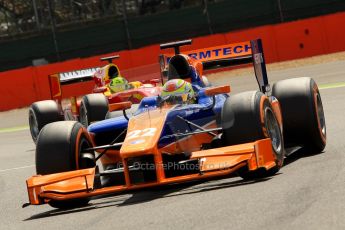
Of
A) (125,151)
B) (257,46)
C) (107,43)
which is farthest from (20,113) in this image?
(125,151)

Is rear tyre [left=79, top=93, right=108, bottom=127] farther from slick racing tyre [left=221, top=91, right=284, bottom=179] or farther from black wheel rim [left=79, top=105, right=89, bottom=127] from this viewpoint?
slick racing tyre [left=221, top=91, right=284, bottom=179]

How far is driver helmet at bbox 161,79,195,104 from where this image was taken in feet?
34.8

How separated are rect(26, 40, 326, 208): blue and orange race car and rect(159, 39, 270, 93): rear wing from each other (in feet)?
0.10

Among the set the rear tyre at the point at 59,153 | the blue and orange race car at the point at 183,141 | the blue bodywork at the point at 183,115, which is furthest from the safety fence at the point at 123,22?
the rear tyre at the point at 59,153

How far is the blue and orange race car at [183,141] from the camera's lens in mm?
8969

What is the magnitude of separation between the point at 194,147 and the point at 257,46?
197 centimetres

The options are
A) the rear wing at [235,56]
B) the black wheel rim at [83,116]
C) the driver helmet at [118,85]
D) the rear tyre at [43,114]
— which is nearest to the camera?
the rear wing at [235,56]

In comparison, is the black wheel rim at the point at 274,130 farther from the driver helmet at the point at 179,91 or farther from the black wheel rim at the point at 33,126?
the black wheel rim at the point at 33,126

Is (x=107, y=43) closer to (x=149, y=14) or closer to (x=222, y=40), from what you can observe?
(x=149, y=14)

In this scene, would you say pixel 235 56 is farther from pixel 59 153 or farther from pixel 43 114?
pixel 43 114

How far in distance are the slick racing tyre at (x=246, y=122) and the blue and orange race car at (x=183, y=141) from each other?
0.01 meters

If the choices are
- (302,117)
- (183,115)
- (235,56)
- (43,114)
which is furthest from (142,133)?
(43,114)

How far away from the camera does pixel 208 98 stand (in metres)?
11.0

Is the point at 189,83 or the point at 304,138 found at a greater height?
the point at 189,83
